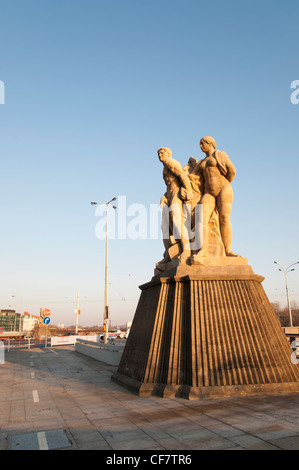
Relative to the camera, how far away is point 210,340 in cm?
782

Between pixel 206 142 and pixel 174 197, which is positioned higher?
pixel 206 142

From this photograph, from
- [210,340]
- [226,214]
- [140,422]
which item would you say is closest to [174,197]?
[226,214]

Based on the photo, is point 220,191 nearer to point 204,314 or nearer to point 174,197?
point 174,197

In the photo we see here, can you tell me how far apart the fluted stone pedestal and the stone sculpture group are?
28.1 inches

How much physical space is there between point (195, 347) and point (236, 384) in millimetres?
1126

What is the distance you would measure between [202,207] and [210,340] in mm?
3773

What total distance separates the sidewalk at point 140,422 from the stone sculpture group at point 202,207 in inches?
152

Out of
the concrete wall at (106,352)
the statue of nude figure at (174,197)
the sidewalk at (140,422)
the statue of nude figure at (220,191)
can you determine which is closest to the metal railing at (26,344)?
the concrete wall at (106,352)

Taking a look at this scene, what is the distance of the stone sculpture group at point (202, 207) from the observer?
381 inches

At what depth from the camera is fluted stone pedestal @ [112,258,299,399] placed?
745cm

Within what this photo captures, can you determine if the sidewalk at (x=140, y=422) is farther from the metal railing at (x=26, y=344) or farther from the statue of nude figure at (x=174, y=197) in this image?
the metal railing at (x=26, y=344)

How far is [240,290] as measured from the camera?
8641mm

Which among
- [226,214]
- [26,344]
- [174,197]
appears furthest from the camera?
[26,344]
